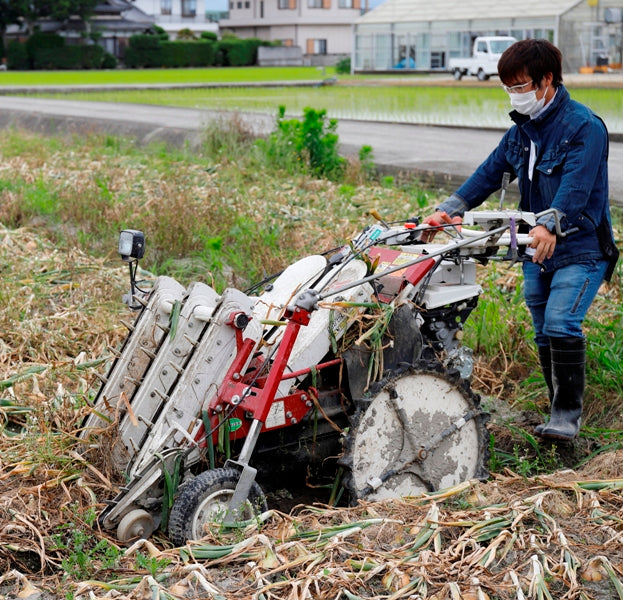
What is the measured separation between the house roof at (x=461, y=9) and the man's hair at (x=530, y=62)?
31.8 meters

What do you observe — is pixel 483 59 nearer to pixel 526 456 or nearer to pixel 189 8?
pixel 526 456

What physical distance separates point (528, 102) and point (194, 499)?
2233 millimetres

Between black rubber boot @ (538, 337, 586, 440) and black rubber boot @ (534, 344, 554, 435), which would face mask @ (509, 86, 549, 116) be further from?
black rubber boot @ (534, 344, 554, 435)

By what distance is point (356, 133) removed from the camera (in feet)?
53.1

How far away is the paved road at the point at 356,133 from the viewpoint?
11.6 m

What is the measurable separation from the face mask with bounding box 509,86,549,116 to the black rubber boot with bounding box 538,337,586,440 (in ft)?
3.40

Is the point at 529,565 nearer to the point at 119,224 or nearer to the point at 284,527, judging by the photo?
the point at 284,527

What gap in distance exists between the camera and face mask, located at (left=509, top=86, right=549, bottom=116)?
4.50 meters

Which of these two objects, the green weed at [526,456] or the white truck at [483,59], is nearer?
the green weed at [526,456]

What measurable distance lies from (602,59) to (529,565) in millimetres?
33810

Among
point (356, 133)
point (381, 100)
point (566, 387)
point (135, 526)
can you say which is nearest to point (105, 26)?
point (381, 100)

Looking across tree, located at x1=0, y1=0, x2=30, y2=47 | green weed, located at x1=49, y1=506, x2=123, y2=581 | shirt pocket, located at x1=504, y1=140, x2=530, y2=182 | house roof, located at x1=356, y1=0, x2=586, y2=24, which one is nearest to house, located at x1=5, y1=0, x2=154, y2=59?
tree, located at x1=0, y1=0, x2=30, y2=47

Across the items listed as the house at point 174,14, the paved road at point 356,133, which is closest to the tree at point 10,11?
the house at point 174,14

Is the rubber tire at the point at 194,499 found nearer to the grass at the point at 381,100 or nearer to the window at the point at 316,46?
the grass at the point at 381,100
